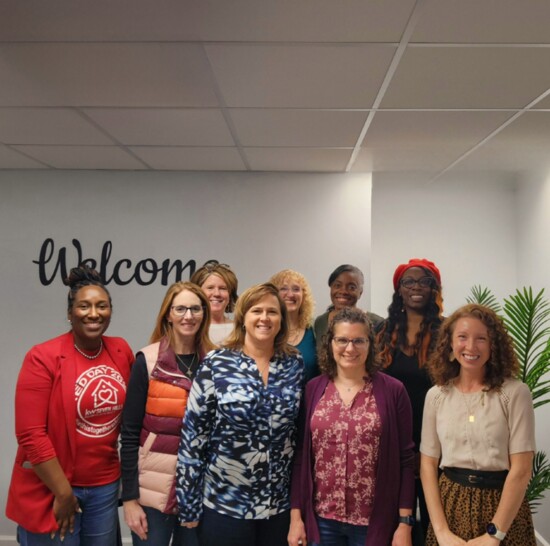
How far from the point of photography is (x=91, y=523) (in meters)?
2.17

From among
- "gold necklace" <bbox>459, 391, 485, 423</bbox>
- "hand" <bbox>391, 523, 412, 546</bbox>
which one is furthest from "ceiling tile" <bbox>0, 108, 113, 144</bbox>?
"hand" <bbox>391, 523, 412, 546</bbox>

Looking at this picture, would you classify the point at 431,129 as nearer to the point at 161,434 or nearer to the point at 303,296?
the point at 303,296

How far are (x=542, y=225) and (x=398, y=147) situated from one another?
1454mm

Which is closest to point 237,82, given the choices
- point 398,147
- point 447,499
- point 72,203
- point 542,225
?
point 398,147

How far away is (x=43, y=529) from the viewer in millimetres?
2047

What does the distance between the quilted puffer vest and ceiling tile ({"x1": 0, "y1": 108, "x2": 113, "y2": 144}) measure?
139cm

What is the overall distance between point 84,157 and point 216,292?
1.50 m

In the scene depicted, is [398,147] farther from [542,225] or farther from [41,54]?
[41,54]

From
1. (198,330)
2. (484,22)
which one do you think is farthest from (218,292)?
(484,22)

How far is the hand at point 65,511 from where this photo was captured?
2045 mm

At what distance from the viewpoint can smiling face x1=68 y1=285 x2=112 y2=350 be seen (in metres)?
2.18

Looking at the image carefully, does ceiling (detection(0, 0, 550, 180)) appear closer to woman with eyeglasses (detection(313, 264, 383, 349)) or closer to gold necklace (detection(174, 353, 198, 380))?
woman with eyeglasses (detection(313, 264, 383, 349))

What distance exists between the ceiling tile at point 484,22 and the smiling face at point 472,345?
994mm

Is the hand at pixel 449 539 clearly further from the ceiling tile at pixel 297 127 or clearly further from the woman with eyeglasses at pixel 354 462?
the ceiling tile at pixel 297 127
